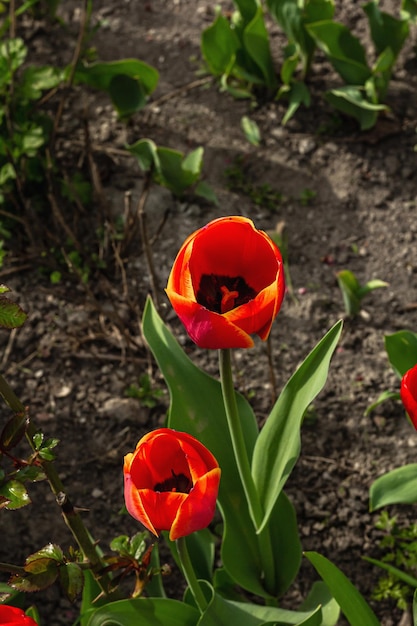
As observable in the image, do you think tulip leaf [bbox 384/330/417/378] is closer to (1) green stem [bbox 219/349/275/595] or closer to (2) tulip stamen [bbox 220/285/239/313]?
(1) green stem [bbox 219/349/275/595]

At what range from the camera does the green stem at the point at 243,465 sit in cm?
140

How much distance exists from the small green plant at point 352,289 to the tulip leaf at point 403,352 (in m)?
0.42

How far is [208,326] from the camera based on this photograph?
46.7 inches

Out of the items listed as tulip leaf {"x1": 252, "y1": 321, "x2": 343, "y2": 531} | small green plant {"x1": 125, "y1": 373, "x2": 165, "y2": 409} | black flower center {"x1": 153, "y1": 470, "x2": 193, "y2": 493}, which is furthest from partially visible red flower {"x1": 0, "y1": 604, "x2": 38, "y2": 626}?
small green plant {"x1": 125, "y1": 373, "x2": 165, "y2": 409}

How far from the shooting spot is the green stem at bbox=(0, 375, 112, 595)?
126 cm

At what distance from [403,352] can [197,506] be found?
0.78 meters

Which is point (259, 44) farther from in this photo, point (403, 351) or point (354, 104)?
point (403, 351)

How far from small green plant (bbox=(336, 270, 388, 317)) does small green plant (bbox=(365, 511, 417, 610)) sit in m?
0.59

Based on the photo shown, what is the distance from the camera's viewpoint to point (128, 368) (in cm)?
239

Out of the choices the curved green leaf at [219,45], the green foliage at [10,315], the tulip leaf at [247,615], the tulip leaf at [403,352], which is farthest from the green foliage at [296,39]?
the green foliage at [10,315]

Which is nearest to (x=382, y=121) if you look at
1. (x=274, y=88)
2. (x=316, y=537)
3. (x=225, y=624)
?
(x=274, y=88)

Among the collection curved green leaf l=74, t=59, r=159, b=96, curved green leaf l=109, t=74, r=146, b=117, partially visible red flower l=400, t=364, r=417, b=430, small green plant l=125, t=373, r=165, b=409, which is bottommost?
small green plant l=125, t=373, r=165, b=409

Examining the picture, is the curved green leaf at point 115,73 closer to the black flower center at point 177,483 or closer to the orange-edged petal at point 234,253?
the orange-edged petal at point 234,253

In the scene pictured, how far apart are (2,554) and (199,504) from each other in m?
1.02
